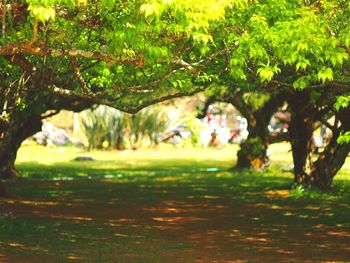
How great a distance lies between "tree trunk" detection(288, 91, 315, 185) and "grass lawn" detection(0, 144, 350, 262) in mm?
924

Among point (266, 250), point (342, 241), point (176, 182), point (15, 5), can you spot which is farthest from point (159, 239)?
point (176, 182)

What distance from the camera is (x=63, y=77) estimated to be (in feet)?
67.6

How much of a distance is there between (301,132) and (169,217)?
7450mm

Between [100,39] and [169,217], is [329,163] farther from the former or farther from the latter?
[100,39]

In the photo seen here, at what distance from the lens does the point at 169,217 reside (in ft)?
63.9

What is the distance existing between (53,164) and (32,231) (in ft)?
69.8

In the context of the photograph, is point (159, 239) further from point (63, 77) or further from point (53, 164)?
point (53, 164)

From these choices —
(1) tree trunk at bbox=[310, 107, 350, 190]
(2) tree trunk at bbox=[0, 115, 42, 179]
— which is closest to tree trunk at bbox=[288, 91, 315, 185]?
(1) tree trunk at bbox=[310, 107, 350, 190]

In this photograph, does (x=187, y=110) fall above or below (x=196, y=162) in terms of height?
above

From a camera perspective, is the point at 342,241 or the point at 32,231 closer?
the point at 342,241

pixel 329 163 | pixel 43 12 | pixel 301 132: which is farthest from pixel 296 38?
pixel 301 132

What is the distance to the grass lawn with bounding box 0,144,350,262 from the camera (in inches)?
552

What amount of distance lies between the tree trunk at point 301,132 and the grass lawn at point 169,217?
3.03 feet

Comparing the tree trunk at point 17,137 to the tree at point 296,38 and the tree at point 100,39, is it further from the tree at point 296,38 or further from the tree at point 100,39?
the tree at point 296,38
